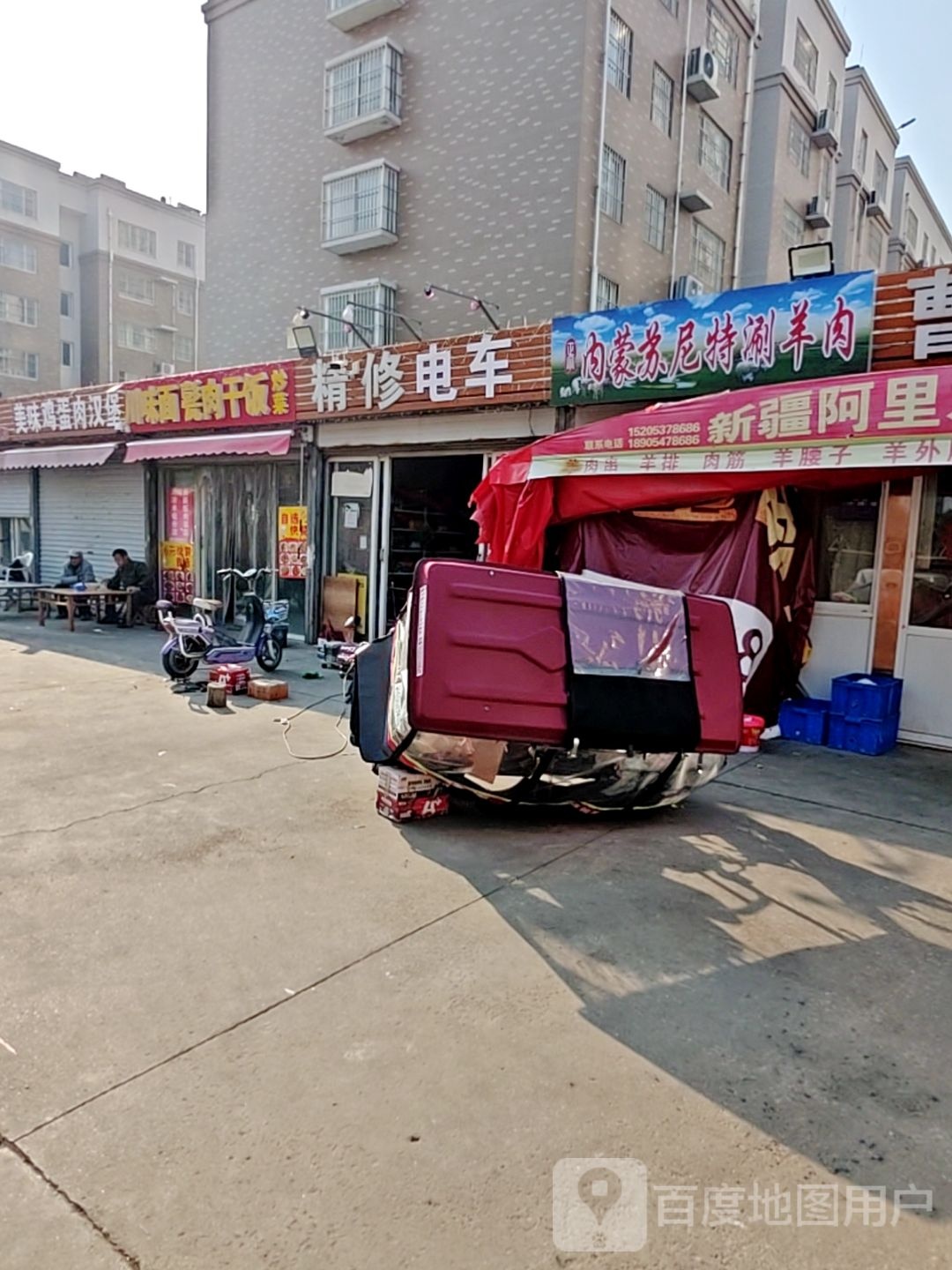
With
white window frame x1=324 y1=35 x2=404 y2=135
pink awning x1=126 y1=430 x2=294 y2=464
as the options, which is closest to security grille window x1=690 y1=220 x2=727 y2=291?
white window frame x1=324 y1=35 x2=404 y2=135

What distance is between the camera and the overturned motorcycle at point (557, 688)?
3.54 m

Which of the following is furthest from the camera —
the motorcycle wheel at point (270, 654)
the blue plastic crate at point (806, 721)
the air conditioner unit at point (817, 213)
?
the air conditioner unit at point (817, 213)

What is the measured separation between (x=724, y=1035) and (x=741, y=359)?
17.9 ft

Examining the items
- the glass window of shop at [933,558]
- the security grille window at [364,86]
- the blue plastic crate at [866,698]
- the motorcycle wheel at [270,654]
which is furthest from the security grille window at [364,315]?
the blue plastic crate at [866,698]

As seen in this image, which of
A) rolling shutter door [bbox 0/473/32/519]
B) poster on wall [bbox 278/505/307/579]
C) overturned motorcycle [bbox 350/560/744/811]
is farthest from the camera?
rolling shutter door [bbox 0/473/32/519]

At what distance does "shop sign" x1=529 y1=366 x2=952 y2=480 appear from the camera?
16.5 ft

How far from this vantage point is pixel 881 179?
24.6m

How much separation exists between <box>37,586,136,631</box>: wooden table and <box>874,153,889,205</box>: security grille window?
2495 centimetres

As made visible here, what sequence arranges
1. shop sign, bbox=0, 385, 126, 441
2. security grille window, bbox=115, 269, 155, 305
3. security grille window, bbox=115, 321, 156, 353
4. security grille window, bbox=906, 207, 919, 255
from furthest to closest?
1. security grille window, bbox=115, 269, 155, 305
2. security grille window, bbox=115, 321, 156, 353
3. security grille window, bbox=906, 207, 919, 255
4. shop sign, bbox=0, 385, 126, 441

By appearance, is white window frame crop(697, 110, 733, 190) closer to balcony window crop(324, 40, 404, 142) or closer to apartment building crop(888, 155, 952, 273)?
balcony window crop(324, 40, 404, 142)

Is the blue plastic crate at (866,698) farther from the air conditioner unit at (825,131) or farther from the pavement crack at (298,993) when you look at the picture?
the air conditioner unit at (825,131)

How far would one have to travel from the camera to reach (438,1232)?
170 cm

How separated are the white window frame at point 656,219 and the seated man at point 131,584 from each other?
1103 centimetres

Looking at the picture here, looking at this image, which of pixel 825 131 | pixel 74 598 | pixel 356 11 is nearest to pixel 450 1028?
pixel 74 598
